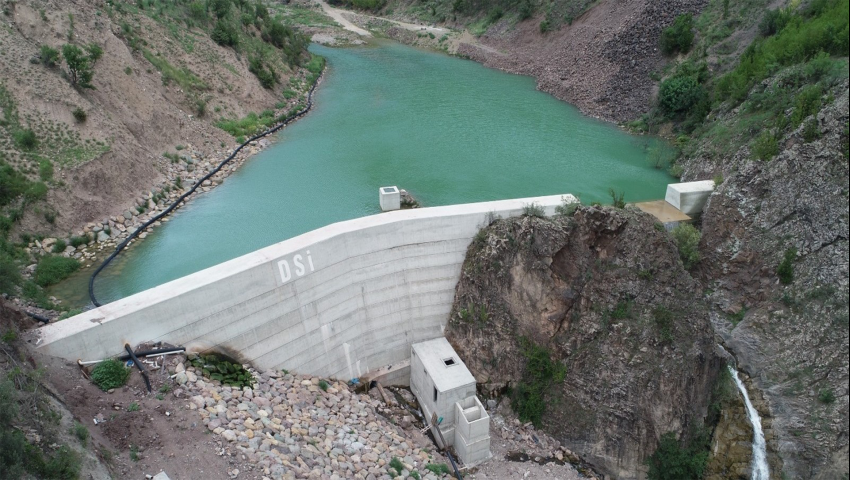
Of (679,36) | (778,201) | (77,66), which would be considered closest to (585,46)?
(679,36)

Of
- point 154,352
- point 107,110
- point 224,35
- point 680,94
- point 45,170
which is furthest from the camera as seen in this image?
point 224,35

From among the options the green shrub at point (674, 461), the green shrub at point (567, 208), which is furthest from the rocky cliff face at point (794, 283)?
the green shrub at point (567, 208)

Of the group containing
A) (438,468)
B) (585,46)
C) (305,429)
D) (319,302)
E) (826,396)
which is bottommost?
(438,468)

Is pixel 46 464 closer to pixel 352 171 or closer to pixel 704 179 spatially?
pixel 352 171

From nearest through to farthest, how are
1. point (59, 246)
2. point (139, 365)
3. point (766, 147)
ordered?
1. point (139, 365)
2. point (59, 246)
3. point (766, 147)

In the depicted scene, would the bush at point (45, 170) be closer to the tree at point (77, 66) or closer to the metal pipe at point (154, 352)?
the tree at point (77, 66)

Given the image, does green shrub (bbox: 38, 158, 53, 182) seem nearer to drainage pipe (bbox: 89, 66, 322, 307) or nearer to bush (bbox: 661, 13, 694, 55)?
drainage pipe (bbox: 89, 66, 322, 307)

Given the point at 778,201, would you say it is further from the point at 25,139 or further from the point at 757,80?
the point at 25,139

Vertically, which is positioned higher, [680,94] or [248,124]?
[680,94]
